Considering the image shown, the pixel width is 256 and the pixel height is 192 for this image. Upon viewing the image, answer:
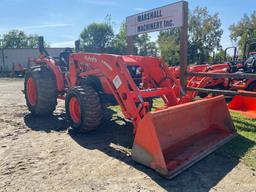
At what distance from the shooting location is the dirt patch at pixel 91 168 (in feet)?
11.0

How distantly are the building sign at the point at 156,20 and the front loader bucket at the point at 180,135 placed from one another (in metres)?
2.45

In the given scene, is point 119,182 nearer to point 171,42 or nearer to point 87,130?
point 87,130

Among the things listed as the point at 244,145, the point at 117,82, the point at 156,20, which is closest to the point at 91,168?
the point at 117,82

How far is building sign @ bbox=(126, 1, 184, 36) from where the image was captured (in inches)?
257

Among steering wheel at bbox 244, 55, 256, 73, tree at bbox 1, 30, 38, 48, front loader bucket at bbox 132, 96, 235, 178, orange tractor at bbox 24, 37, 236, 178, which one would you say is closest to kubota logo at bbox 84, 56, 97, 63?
orange tractor at bbox 24, 37, 236, 178

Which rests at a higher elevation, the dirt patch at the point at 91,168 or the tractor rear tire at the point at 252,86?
the tractor rear tire at the point at 252,86

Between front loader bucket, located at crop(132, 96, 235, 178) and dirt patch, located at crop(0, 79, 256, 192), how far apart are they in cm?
15

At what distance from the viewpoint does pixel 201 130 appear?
4.79 meters

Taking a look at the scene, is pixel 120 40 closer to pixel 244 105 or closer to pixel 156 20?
pixel 156 20

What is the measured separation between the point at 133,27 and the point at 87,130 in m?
3.99

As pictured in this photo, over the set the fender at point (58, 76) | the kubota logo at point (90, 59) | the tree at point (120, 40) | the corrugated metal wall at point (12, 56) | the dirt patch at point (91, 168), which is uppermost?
the tree at point (120, 40)

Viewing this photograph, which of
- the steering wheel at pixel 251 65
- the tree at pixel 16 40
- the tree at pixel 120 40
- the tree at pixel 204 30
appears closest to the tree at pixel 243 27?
the tree at pixel 204 30

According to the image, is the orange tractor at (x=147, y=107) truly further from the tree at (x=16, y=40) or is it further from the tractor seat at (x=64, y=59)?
the tree at (x=16, y=40)

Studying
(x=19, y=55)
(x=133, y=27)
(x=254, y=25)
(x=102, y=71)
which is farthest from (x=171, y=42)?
(x=102, y=71)
